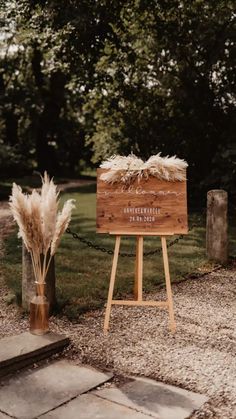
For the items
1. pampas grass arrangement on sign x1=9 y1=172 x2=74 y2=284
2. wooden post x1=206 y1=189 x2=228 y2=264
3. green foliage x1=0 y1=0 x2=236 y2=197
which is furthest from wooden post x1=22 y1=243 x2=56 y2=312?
green foliage x1=0 y1=0 x2=236 y2=197

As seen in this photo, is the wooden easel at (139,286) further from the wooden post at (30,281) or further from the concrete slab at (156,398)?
the concrete slab at (156,398)

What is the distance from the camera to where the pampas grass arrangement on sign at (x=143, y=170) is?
216 inches

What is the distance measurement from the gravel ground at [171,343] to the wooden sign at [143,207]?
1.06 m

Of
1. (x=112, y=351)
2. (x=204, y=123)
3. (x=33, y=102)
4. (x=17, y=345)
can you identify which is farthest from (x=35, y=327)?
(x=33, y=102)

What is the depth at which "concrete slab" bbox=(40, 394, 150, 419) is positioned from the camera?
3643mm

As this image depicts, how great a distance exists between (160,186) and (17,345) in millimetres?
2184

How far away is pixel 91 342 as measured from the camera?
16.7 ft

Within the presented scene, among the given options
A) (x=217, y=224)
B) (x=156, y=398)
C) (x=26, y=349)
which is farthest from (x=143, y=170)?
(x=217, y=224)

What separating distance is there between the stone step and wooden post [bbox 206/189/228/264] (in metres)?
4.27

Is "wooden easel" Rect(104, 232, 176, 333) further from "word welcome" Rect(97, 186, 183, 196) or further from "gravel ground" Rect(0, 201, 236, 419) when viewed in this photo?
"word welcome" Rect(97, 186, 183, 196)

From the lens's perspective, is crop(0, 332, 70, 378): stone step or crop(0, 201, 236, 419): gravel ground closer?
crop(0, 201, 236, 419): gravel ground

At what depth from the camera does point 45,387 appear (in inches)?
161

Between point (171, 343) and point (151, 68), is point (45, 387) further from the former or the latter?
point (151, 68)

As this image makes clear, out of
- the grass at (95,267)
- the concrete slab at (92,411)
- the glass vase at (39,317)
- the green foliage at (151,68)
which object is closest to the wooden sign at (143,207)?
the glass vase at (39,317)
